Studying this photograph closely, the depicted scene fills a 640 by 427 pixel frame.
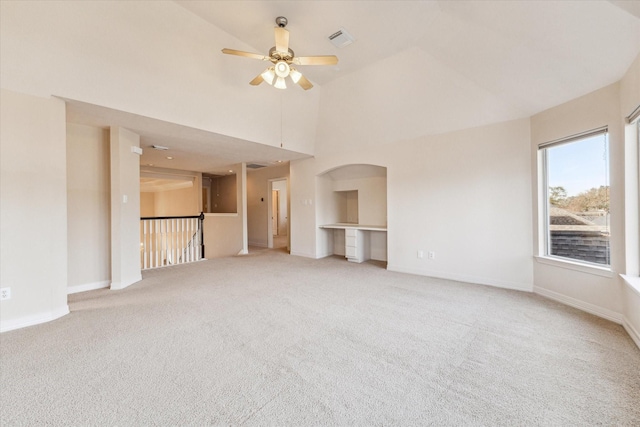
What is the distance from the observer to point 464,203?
4105 millimetres

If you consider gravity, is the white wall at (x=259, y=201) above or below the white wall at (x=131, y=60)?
below

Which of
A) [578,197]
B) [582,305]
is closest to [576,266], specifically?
[582,305]

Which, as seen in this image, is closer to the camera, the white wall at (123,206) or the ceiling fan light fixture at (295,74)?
the ceiling fan light fixture at (295,74)

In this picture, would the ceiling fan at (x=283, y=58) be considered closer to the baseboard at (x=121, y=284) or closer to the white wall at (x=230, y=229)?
the baseboard at (x=121, y=284)

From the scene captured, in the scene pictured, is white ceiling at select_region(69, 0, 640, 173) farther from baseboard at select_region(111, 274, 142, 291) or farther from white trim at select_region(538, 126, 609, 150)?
baseboard at select_region(111, 274, 142, 291)

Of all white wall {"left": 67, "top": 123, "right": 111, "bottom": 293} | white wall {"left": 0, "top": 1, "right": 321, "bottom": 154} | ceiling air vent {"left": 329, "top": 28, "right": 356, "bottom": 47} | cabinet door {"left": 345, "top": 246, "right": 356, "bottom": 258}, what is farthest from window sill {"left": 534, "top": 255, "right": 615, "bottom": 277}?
white wall {"left": 67, "top": 123, "right": 111, "bottom": 293}

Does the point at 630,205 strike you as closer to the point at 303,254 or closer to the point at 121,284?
the point at 303,254

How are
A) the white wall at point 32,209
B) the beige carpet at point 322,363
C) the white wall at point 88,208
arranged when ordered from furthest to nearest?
the white wall at point 88,208 < the white wall at point 32,209 < the beige carpet at point 322,363

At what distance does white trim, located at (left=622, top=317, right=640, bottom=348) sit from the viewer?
7.22 ft

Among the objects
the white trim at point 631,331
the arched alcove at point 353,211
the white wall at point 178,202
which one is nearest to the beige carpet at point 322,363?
the white trim at point 631,331

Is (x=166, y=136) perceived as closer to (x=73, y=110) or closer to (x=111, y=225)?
(x=73, y=110)

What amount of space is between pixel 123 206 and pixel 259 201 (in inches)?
181

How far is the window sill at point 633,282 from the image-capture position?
226 centimetres

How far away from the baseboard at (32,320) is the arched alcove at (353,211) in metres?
4.46
